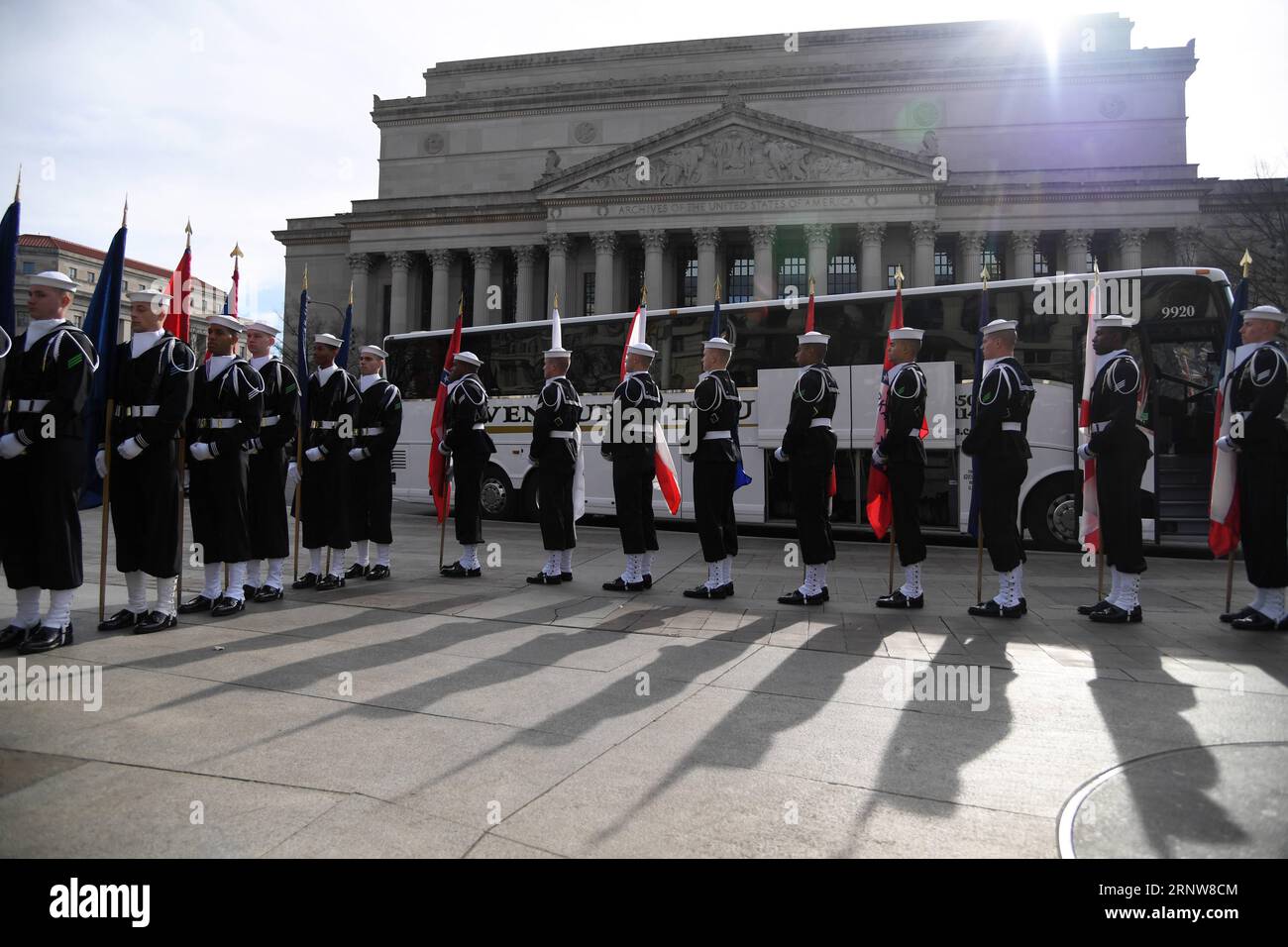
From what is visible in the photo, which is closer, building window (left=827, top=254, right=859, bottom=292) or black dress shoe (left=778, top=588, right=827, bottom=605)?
black dress shoe (left=778, top=588, right=827, bottom=605)

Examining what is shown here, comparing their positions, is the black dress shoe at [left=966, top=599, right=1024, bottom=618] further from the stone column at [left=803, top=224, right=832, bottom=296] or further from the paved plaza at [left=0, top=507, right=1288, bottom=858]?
the stone column at [left=803, top=224, right=832, bottom=296]

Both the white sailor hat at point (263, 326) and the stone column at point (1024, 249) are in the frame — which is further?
the stone column at point (1024, 249)

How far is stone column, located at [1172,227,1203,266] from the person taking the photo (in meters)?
38.2

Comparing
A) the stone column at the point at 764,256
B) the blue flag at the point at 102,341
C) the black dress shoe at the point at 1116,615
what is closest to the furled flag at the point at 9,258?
the blue flag at the point at 102,341

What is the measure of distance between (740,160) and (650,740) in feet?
146

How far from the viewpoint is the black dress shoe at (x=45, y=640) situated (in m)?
5.13

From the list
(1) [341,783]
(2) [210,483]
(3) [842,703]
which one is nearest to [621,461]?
(2) [210,483]

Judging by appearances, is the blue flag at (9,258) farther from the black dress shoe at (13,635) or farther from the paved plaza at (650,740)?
the paved plaza at (650,740)

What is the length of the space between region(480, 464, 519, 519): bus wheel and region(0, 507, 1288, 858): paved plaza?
950cm

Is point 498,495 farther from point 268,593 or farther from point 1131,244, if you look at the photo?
point 1131,244

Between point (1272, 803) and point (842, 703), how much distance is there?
183 cm

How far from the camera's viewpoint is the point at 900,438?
7.66 m

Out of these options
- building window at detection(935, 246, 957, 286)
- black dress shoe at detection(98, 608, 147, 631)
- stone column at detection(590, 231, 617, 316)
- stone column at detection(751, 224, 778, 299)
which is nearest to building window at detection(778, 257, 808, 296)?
stone column at detection(751, 224, 778, 299)

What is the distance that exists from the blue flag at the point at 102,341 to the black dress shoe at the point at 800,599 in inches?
222
